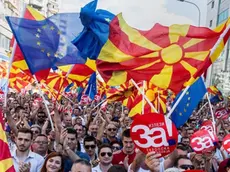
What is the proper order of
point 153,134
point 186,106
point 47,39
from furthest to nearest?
point 47,39, point 186,106, point 153,134

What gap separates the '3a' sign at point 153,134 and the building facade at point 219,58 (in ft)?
91.2

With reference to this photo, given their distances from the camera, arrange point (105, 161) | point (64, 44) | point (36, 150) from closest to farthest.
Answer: point (105, 161) < point (36, 150) < point (64, 44)

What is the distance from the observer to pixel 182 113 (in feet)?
26.3

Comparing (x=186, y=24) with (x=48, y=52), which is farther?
(x=48, y=52)

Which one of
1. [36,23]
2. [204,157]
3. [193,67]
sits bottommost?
[204,157]

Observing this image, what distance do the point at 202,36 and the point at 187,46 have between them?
254mm

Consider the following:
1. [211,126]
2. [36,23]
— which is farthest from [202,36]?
[36,23]

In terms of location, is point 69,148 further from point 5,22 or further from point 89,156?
point 5,22

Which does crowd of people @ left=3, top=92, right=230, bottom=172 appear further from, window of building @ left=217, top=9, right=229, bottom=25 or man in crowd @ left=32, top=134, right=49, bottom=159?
window of building @ left=217, top=9, right=229, bottom=25

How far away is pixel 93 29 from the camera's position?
7641 millimetres

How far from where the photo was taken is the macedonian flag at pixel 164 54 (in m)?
6.46

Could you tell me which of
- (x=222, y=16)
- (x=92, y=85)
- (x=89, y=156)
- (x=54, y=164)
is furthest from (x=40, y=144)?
(x=222, y=16)

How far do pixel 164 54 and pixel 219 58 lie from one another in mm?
39121

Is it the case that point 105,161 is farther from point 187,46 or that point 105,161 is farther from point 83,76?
point 83,76
